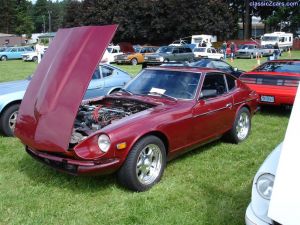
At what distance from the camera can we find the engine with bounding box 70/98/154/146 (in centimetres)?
496

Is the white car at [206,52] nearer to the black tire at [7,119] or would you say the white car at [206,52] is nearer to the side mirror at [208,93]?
the black tire at [7,119]

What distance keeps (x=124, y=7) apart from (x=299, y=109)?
175 ft

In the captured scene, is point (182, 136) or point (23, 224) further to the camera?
point (182, 136)

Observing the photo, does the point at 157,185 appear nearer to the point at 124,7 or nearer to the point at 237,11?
the point at 124,7

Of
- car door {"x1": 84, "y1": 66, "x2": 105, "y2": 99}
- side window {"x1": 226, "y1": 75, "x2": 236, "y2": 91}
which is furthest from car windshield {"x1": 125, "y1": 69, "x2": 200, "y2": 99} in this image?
car door {"x1": 84, "y1": 66, "x2": 105, "y2": 99}

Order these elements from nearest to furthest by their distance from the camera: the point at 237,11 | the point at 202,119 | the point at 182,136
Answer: the point at 182,136 < the point at 202,119 < the point at 237,11

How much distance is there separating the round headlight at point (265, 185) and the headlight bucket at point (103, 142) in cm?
181

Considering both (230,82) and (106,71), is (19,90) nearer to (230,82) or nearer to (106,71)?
(106,71)

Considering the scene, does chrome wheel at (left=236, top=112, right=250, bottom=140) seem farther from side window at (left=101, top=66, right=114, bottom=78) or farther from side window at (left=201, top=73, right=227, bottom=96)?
side window at (left=101, top=66, right=114, bottom=78)

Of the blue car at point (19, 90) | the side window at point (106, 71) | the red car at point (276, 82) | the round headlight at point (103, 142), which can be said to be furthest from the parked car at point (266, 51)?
the round headlight at point (103, 142)

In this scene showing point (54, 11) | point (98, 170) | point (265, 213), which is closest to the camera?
point (265, 213)

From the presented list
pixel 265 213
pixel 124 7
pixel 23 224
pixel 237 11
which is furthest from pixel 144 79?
pixel 237 11

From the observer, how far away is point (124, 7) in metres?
54.3
